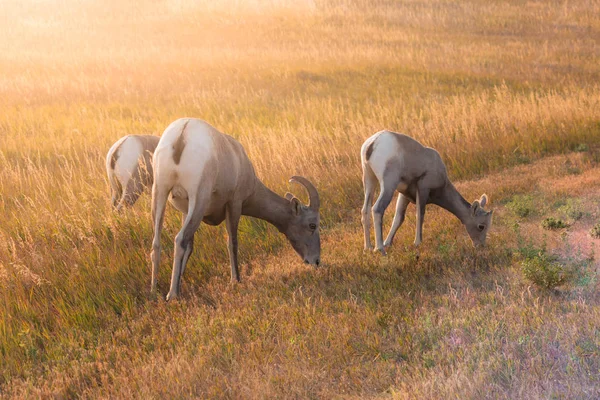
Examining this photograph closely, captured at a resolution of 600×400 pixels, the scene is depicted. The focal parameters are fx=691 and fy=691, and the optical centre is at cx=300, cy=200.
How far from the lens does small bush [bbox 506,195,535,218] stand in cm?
1004

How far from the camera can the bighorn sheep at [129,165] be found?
31.6 feet

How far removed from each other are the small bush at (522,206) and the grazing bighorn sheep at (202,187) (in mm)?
3427

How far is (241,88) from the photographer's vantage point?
75.4 feet

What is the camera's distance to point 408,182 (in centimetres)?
912

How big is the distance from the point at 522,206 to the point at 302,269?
12.7 ft

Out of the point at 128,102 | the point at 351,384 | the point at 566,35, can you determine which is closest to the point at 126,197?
the point at 351,384

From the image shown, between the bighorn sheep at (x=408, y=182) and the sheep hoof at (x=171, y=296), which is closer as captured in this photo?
the sheep hoof at (x=171, y=296)

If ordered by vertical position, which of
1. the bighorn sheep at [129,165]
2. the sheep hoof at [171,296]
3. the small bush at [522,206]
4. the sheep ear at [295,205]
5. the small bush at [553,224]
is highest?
the bighorn sheep at [129,165]

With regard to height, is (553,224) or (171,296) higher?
(171,296)

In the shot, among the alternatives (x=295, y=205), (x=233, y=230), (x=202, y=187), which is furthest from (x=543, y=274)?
(x=202, y=187)

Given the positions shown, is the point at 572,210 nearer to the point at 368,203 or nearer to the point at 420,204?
the point at 420,204

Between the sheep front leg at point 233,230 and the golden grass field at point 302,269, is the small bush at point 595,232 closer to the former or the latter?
the golden grass field at point 302,269

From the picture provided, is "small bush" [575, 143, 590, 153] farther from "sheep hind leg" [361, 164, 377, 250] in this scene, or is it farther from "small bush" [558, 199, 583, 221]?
"sheep hind leg" [361, 164, 377, 250]

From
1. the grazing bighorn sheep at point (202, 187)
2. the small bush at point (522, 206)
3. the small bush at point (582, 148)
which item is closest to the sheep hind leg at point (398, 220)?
the grazing bighorn sheep at point (202, 187)
